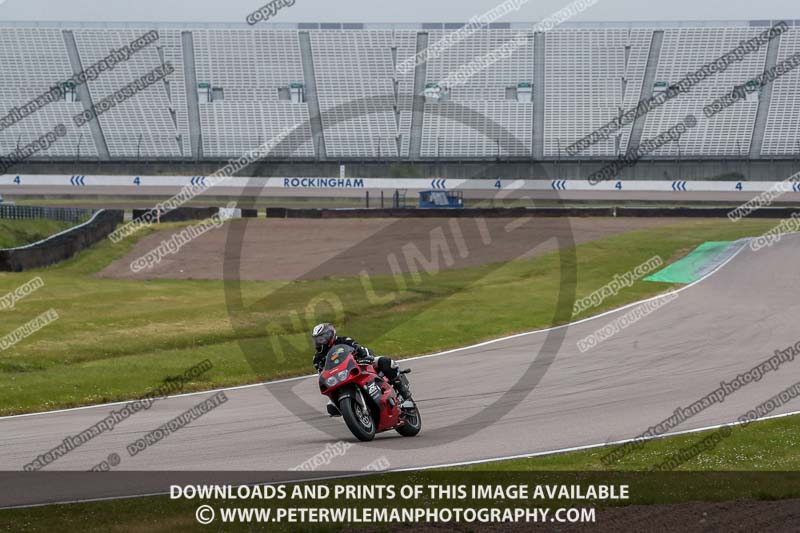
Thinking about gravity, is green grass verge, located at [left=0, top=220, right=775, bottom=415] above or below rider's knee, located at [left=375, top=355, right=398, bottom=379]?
below

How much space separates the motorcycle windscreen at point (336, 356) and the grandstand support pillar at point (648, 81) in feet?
188

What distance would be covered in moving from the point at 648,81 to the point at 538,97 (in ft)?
26.7

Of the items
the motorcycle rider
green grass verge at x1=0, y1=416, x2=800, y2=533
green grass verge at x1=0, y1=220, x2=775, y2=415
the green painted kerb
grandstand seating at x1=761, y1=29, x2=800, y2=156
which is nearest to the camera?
green grass verge at x1=0, y1=416, x2=800, y2=533

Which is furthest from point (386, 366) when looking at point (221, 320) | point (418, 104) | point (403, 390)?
point (418, 104)

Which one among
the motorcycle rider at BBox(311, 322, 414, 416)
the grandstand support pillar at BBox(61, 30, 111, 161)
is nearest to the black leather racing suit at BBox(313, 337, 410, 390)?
the motorcycle rider at BBox(311, 322, 414, 416)

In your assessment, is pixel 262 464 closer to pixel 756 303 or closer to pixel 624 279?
pixel 756 303

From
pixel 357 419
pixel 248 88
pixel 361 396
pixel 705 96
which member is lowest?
pixel 705 96

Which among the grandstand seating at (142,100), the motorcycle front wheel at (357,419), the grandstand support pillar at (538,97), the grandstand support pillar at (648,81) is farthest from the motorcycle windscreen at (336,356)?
the grandstand seating at (142,100)

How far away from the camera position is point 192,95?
7425cm

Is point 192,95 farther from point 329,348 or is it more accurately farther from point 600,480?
point 600,480

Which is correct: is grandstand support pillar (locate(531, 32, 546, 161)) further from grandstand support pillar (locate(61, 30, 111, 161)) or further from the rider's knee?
the rider's knee

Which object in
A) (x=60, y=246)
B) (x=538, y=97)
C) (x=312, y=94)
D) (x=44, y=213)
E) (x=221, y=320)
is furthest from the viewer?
(x=312, y=94)

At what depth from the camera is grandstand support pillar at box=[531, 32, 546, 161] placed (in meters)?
70.4

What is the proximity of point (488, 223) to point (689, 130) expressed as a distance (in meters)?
24.1
